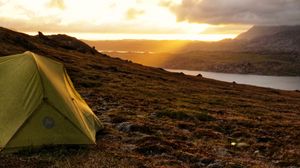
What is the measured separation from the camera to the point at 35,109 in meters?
17.0

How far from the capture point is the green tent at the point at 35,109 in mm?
16688

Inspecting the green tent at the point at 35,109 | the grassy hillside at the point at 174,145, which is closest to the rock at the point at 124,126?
the grassy hillside at the point at 174,145

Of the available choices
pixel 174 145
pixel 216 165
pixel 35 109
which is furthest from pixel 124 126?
pixel 216 165

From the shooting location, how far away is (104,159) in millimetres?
16281

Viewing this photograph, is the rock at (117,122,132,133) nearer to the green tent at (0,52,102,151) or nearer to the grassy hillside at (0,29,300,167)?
the grassy hillside at (0,29,300,167)

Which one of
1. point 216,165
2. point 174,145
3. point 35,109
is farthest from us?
point 174,145

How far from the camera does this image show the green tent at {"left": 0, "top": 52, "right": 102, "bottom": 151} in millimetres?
16688

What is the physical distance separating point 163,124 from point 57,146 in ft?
38.3

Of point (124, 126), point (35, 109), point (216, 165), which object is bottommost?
point (216, 165)

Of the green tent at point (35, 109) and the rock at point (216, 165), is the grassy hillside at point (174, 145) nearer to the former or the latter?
the rock at point (216, 165)

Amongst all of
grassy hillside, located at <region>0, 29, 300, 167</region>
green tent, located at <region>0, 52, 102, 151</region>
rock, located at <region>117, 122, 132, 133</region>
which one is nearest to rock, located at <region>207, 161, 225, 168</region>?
grassy hillside, located at <region>0, 29, 300, 167</region>

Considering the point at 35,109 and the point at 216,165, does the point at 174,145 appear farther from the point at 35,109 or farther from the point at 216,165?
the point at 35,109

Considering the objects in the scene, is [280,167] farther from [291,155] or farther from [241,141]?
[241,141]

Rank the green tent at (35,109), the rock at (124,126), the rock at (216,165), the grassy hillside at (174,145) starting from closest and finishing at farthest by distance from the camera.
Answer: the grassy hillside at (174,145), the green tent at (35,109), the rock at (216,165), the rock at (124,126)
